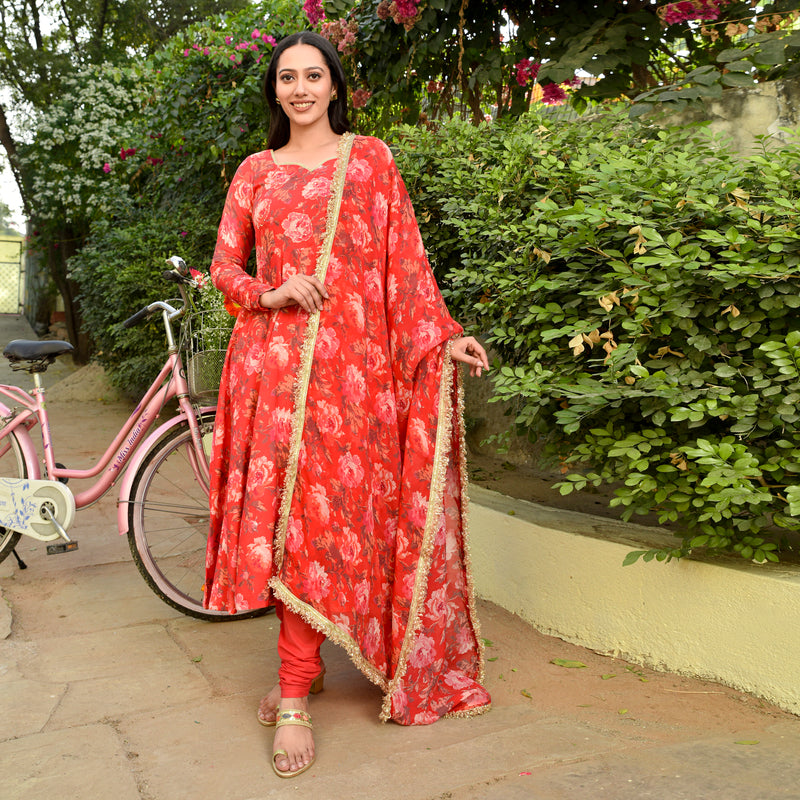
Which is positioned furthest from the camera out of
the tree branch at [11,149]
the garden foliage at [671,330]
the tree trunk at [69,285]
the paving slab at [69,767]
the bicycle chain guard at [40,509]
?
the tree branch at [11,149]

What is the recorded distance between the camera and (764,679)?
2277mm

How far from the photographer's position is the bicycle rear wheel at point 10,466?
338 centimetres

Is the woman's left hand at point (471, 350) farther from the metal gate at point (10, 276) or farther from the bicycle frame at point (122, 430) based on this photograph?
the metal gate at point (10, 276)

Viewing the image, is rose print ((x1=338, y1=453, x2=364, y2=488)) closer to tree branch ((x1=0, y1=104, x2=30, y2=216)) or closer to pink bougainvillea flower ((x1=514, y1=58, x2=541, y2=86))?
pink bougainvillea flower ((x1=514, y1=58, x2=541, y2=86))

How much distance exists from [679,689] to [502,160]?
2.01m

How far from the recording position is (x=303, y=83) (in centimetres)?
220

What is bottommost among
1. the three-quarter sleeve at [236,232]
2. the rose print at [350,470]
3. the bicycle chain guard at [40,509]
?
the bicycle chain guard at [40,509]

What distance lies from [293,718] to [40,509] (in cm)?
165

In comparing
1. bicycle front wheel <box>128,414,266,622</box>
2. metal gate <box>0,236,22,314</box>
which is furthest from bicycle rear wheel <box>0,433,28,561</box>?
metal gate <box>0,236,22,314</box>

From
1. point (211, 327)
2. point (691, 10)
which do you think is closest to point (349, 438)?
point (211, 327)

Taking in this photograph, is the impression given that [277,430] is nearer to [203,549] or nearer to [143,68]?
[203,549]

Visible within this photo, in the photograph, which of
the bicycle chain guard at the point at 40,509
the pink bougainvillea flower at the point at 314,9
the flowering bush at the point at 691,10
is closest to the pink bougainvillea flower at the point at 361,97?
the pink bougainvillea flower at the point at 314,9

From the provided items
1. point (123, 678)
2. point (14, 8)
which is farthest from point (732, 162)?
point (14, 8)

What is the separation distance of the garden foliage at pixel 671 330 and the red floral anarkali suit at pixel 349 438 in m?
0.43
